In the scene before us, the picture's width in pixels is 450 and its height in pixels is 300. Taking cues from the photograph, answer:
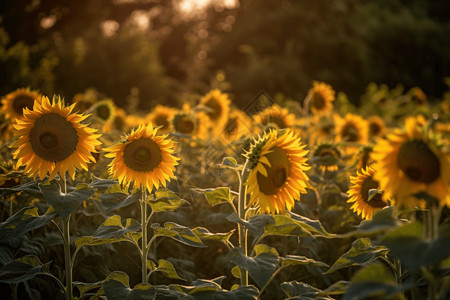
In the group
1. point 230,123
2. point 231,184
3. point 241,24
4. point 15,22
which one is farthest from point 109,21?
point 231,184

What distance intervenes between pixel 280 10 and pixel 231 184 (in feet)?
56.6

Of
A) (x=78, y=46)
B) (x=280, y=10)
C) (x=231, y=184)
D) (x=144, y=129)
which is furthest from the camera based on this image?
(x=280, y=10)

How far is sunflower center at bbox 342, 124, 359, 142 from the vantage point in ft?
16.6

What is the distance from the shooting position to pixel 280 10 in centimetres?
2000

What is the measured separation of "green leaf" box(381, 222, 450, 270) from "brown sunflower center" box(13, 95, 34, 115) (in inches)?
123

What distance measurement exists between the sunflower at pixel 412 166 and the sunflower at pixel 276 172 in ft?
1.70

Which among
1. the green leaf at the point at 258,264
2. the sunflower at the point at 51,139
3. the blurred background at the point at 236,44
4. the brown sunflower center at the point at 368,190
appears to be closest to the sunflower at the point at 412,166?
the green leaf at the point at 258,264

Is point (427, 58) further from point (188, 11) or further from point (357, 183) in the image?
point (357, 183)

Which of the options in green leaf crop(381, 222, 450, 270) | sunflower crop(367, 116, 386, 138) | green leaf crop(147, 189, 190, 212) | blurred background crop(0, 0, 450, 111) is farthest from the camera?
blurred background crop(0, 0, 450, 111)

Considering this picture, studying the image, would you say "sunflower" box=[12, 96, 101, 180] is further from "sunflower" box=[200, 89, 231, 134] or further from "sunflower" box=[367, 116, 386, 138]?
"sunflower" box=[367, 116, 386, 138]

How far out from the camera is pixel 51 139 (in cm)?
226

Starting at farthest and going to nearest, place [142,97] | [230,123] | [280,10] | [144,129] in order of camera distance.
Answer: [280,10] → [142,97] → [230,123] → [144,129]

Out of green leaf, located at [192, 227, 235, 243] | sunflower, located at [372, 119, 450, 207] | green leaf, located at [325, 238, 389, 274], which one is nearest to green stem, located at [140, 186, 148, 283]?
green leaf, located at [192, 227, 235, 243]

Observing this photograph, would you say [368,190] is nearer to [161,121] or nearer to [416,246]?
[416,246]
